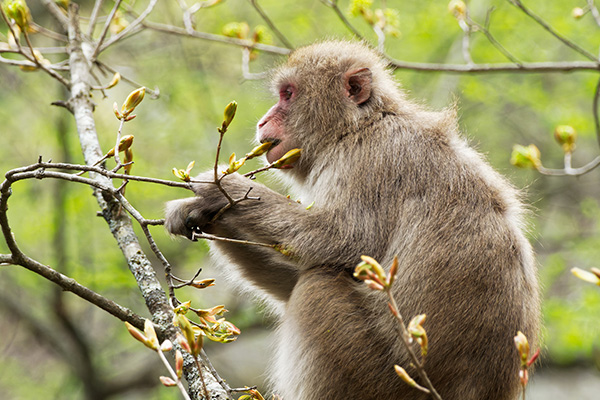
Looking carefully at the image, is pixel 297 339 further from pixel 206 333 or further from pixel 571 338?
pixel 571 338

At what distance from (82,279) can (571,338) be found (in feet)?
20.2

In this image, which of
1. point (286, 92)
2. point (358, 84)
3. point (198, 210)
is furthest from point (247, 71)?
point (198, 210)

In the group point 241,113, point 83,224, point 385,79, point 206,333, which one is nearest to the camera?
point 206,333

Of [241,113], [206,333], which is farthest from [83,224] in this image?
[206,333]

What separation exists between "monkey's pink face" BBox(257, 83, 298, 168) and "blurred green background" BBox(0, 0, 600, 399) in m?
3.20

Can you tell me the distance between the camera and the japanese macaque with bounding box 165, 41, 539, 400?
357 centimetres

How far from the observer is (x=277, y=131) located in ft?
15.1

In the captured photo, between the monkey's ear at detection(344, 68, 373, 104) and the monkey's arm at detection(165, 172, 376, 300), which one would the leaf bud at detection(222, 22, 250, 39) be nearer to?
the monkey's ear at detection(344, 68, 373, 104)

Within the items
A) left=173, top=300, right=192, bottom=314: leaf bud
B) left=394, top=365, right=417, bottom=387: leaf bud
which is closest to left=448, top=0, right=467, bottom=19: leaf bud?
left=173, top=300, right=192, bottom=314: leaf bud

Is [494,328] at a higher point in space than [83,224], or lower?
lower

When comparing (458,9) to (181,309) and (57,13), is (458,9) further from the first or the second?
(181,309)

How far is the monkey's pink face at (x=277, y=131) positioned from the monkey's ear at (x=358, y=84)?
16.1 inches

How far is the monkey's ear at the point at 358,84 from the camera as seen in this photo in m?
4.61

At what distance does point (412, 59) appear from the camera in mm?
9828
